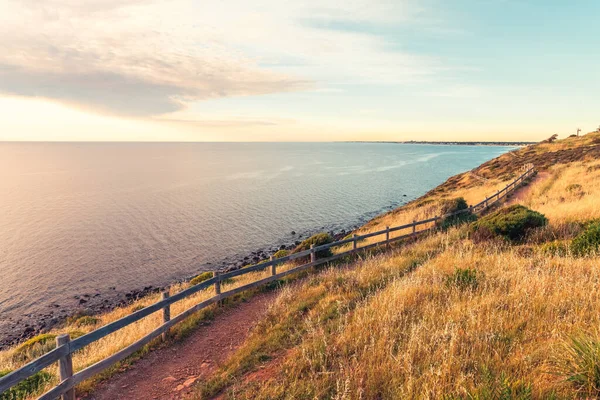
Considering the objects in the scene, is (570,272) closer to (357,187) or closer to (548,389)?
(548,389)

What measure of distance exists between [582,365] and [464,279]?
14.0 feet

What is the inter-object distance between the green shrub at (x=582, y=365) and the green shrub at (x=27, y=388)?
938 centimetres

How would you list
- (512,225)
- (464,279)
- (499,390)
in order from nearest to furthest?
(499,390), (464,279), (512,225)

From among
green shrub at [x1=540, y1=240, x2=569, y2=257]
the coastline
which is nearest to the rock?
green shrub at [x1=540, y1=240, x2=569, y2=257]

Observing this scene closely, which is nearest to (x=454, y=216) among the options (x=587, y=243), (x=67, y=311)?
(x=587, y=243)

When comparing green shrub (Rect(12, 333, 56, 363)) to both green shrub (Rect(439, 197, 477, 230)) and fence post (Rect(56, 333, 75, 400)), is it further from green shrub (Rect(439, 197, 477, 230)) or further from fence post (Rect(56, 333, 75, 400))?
green shrub (Rect(439, 197, 477, 230))

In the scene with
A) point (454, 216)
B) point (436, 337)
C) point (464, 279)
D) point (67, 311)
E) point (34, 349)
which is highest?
point (436, 337)

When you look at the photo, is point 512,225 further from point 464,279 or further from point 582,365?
point 582,365

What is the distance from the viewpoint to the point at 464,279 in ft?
26.4

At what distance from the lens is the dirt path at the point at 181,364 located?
6.54 metres

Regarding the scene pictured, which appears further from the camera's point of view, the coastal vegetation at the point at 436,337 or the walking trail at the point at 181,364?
the walking trail at the point at 181,364

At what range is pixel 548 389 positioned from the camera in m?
3.81

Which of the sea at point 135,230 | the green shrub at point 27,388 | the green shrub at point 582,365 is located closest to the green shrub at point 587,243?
the green shrub at point 582,365

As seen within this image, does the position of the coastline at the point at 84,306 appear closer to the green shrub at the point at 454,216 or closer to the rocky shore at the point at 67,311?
the rocky shore at the point at 67,311
